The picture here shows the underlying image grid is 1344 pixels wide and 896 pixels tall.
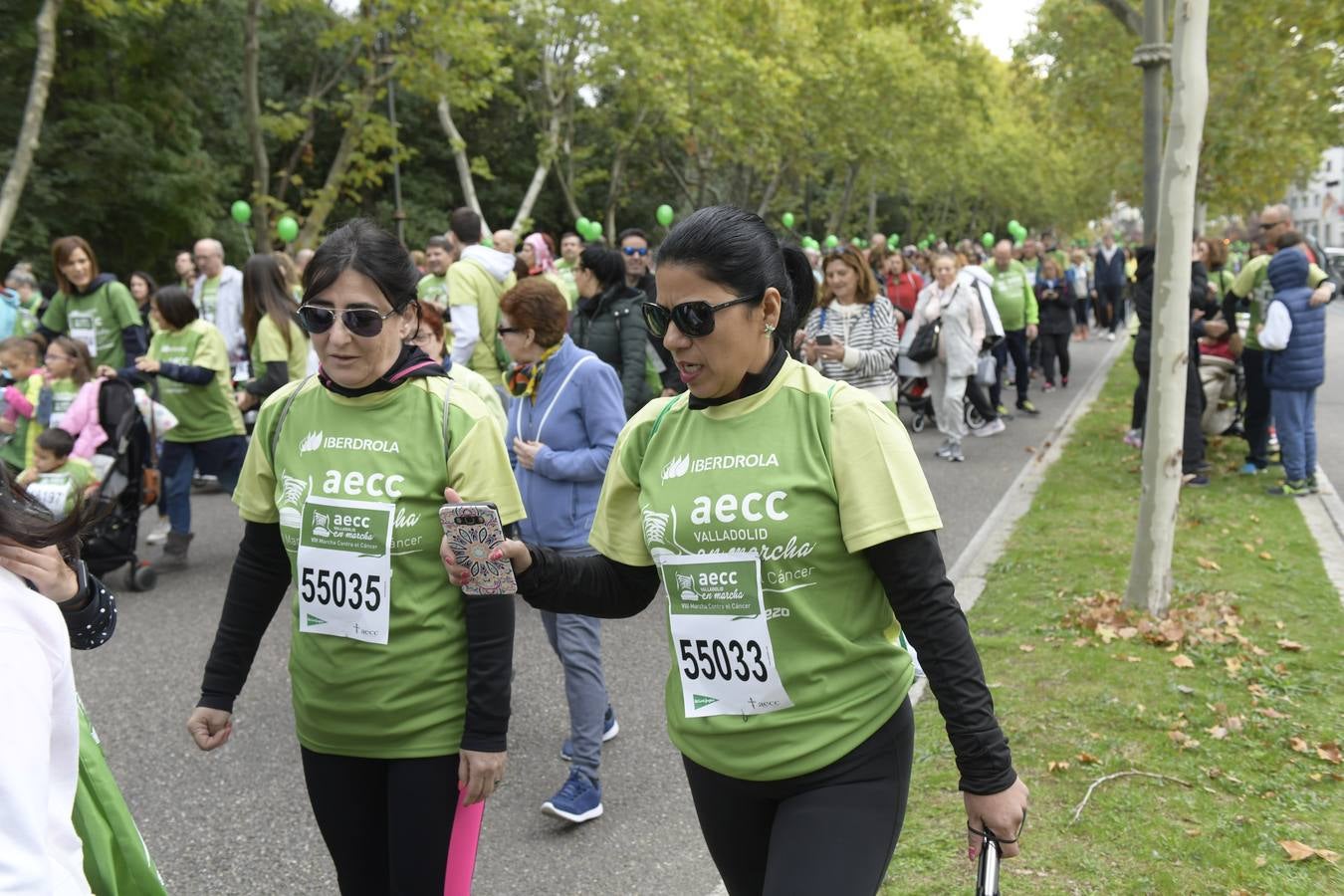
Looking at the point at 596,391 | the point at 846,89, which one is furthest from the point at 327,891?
the point at 846,89

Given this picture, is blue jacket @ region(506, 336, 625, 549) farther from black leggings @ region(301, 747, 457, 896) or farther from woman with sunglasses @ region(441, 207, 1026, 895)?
woman with sunglasses @ region(441, 207, 1026, 895)

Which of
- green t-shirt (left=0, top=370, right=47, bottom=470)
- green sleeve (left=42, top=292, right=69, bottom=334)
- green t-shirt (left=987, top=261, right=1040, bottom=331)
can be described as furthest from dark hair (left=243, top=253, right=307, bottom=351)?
green t-shirt (left=987, top=261, right=1040, bottom=331)

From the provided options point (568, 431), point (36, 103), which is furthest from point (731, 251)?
point (36, 103)

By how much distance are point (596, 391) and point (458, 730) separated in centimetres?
212

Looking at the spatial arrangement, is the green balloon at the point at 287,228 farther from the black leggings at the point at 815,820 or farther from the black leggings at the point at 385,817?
the black leggings at the point at 815,820

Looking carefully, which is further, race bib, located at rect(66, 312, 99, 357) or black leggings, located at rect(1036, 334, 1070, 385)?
black leggings, located at rect(1036, 334, 1070, 385)

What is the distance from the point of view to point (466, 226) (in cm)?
919

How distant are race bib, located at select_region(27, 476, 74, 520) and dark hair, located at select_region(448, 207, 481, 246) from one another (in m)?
3.37

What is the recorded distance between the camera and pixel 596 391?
4.63m

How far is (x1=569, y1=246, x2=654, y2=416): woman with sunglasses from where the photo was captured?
764cm

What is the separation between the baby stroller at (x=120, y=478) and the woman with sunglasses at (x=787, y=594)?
595 cm

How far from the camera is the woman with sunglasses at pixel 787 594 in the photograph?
2160 mm

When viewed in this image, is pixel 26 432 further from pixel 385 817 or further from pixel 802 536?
pixel 802 536

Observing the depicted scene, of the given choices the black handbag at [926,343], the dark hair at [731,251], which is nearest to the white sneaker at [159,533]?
the black handbag at [926,343]
